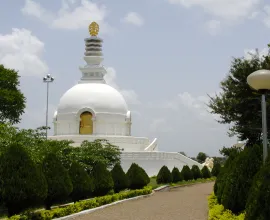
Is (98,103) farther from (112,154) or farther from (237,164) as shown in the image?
(237,164)

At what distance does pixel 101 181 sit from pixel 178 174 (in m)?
17.0

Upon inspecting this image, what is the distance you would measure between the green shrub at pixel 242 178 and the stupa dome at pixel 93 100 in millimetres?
39053

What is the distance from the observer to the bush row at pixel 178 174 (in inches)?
1447

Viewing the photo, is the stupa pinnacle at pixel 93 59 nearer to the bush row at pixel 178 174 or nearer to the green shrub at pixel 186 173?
the bush row at pixel 178 174

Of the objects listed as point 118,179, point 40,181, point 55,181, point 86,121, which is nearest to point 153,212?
point 55,181

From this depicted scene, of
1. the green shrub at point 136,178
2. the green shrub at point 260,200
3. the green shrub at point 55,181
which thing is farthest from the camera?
the green shrub at point 136,178

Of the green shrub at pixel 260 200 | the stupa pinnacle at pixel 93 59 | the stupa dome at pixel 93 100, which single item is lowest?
the green shrub at pixel 260 200

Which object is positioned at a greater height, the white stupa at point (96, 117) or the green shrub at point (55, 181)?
the white stupa at point (96, 117)

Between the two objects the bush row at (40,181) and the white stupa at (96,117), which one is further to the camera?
the white stupa at (96,117)

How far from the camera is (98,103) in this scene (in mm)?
51562

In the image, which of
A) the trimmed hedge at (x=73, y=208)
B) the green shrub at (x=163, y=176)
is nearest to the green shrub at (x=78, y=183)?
the trimmed hedge at (x=73, y=208)

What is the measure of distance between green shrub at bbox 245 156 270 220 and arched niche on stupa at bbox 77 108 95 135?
142ft

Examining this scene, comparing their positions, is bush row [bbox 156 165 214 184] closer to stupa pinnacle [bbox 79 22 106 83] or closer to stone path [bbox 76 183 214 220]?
stone path [bbox 76 183 214 220]

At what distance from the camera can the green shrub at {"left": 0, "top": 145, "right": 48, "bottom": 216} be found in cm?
1438
